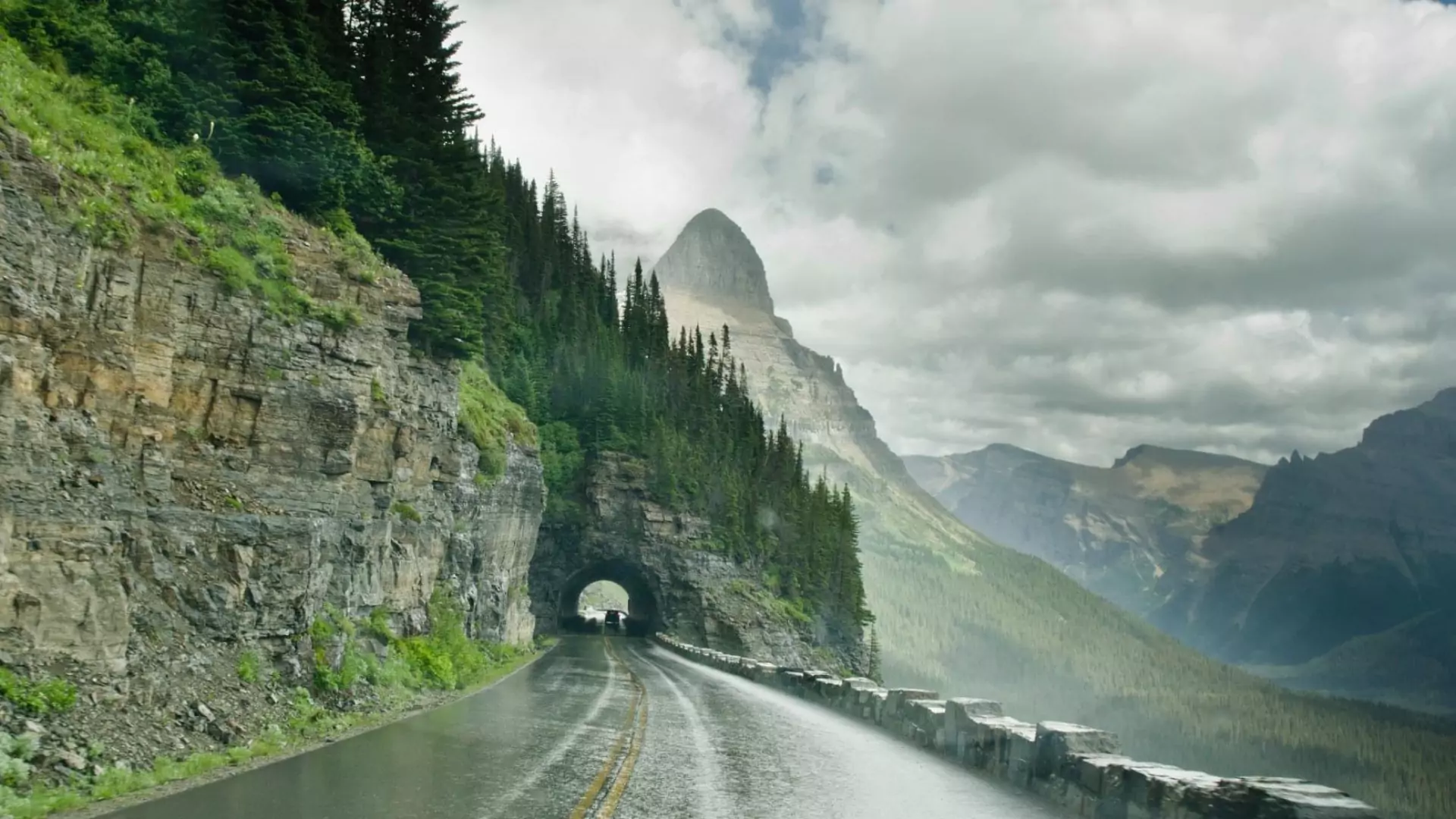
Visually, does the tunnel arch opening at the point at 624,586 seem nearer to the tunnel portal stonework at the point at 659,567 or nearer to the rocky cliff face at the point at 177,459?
the tunnel portal stonework at the point at 659,567

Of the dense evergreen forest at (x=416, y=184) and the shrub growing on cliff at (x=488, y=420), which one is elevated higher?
the dense evergreen forest at (x=416, y=184)

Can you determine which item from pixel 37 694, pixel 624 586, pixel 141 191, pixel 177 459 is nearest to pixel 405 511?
pixel 177 459

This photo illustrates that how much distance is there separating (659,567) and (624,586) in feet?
64.5

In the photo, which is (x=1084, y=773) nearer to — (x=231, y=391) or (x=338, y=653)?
(x=338, y=653)

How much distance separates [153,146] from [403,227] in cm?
1552

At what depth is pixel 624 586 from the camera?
104 meters

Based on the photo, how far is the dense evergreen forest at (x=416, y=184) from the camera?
24953mm

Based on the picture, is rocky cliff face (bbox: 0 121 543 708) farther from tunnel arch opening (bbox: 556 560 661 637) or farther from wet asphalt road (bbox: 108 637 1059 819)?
tunnel arch opening (bbox: 556 560 661 637)

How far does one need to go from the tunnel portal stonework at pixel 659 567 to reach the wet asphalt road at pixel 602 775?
62.2 m

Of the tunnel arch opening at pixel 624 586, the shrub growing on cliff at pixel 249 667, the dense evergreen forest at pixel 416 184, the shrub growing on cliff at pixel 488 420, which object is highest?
the dense evergreen forest at pixel 416 184

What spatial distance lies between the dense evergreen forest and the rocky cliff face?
240 cm

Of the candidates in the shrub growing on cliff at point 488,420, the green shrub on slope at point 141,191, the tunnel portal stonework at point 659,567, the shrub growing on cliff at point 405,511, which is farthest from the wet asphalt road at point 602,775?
the tunnel portal stonework at point 659,567

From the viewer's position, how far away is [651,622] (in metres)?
92.8

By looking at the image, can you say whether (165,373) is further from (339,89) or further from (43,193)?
(339,89)
